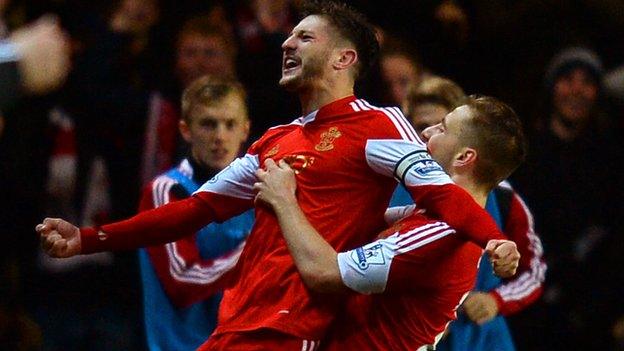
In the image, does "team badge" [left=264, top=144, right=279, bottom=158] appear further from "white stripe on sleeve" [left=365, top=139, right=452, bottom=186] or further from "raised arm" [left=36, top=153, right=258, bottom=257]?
"white stripe on sleeve" [left=365, top=139, right=452, bottom=186]

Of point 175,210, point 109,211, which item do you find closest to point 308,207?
point 175,210

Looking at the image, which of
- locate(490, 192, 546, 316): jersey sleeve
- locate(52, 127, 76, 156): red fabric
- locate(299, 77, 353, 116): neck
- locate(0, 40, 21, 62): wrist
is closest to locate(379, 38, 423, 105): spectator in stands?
locate(52, 127, 76, 156): red fabric

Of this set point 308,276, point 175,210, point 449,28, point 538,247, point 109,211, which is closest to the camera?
point 308,276

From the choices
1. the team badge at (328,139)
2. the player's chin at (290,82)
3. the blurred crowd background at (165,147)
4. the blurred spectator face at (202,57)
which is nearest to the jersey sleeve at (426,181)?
the team badge at (328,139)

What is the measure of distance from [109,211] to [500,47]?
229cm

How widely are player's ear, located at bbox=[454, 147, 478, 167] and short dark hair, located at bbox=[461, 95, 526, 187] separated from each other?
0.05 feet

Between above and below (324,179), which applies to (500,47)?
above

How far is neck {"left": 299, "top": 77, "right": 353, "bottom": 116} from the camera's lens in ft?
17.3

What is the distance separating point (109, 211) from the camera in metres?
8.04

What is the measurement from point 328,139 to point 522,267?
1.67 meters

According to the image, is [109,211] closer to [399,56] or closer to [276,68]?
[276,68]

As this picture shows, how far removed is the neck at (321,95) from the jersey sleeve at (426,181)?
0.26 m

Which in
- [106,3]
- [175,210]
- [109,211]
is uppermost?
[106,3]

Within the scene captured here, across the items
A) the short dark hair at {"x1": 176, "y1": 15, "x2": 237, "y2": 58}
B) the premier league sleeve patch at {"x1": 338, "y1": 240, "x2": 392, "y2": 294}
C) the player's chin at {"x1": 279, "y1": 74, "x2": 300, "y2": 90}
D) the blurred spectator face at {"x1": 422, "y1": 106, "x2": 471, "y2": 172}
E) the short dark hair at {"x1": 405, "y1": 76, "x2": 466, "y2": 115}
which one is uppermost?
the short dark hair at {"x1": 176, "y1": 15, "x2": 237, "y2": 58}
